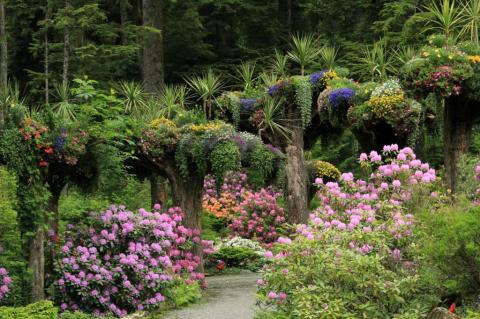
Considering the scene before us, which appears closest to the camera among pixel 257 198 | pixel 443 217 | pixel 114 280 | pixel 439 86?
pixel 443 217

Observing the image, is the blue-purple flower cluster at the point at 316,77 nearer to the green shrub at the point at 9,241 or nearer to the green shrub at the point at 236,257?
the green shrub at the point at 236,257

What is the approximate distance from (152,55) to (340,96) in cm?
837

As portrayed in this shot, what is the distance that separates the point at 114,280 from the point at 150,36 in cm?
1272

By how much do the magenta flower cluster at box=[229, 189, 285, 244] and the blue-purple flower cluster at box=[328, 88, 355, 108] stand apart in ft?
14.7

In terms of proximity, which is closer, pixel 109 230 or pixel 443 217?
pixel 443 217

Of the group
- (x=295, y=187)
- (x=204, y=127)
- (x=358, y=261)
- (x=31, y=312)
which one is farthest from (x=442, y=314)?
(x=295, y=187)

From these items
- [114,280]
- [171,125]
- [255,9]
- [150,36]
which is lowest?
[114,280]

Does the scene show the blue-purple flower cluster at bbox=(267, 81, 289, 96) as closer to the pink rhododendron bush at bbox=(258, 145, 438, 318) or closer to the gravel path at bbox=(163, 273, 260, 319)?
the gravel path at bbox=(163, 273, 260, 319)

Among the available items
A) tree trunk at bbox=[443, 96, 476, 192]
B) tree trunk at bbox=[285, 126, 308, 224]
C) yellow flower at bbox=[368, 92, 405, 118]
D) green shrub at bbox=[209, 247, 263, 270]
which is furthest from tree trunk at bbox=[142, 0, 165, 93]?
tree trunk at bbox=[443, 96, 476, 192]

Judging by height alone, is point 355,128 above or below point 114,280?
above

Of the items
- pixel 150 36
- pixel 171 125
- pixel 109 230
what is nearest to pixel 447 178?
pixel 171 125

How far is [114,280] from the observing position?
34.1 feet

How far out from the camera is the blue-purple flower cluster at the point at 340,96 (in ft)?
49.4

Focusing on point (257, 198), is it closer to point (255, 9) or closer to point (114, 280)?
point (114, 280)
